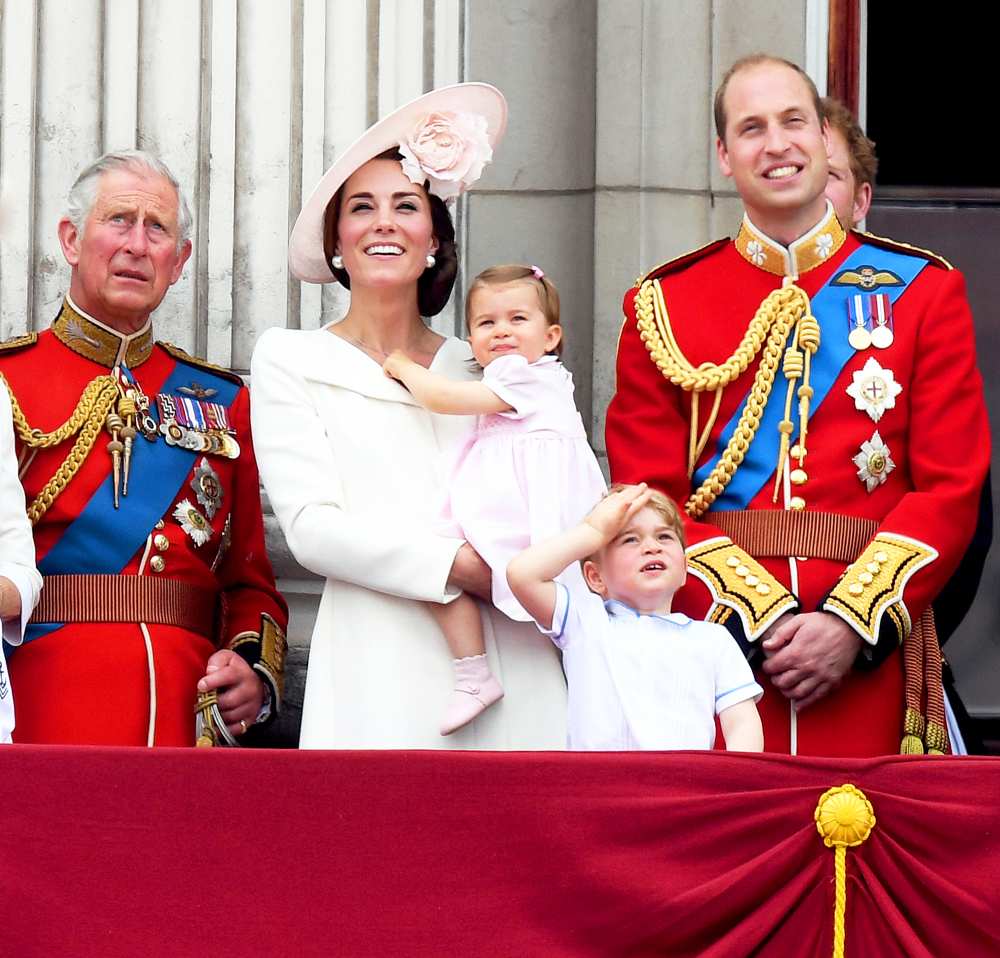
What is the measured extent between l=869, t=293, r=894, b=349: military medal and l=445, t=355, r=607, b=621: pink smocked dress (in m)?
0.54

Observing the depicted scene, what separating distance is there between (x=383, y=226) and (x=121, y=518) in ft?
2.31

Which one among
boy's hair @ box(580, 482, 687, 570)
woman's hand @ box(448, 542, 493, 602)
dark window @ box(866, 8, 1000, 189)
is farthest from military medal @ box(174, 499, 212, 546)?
dark window @ box(866, 8, 1000, 189)

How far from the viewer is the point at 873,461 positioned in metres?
4.03

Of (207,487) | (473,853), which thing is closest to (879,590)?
(473,853)

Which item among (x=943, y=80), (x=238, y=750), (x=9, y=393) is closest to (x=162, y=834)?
(x=238, y=750)

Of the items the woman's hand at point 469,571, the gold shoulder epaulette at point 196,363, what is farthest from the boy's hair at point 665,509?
the gold shoulder epaulette at point 196,363

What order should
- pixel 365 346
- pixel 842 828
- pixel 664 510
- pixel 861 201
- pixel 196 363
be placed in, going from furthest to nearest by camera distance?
pixel 861 201
pixel 196 363
pixel 365 346
pixel 664 510
pixel 842 828

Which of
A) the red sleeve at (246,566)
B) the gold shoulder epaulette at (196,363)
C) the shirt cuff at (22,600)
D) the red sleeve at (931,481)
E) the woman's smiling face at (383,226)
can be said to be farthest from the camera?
the gold shoulder epaulette at (196,363)

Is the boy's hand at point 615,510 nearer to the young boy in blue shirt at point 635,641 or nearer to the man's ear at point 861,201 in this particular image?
the young boy in blue shirt at point 635,641

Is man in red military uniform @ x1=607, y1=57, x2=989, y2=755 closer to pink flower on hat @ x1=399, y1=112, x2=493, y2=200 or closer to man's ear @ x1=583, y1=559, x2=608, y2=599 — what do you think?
man's ear @ x1=583, y1=559, x2=608, y2=599

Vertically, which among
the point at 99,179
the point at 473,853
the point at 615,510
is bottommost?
the point at 473,853

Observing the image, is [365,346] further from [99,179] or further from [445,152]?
[99,179]

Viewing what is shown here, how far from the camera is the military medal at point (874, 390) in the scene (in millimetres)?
4043

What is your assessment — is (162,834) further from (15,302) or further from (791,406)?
(15,302)
